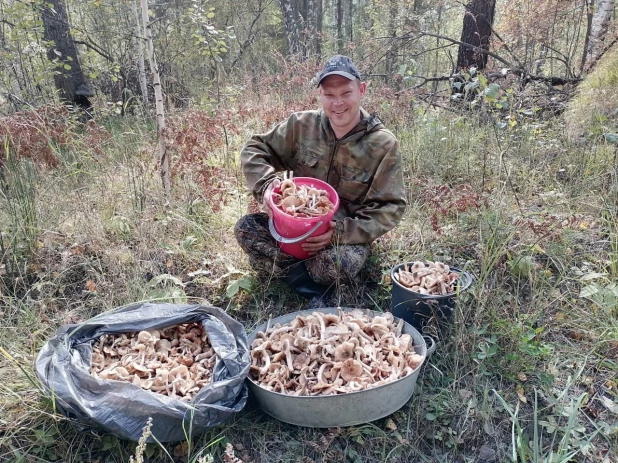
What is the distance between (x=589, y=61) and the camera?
207 inches

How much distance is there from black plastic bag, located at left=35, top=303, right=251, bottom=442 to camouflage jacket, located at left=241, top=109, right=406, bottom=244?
3.46 ft

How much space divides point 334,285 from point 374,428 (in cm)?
99

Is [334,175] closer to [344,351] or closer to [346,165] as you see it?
[346,165]

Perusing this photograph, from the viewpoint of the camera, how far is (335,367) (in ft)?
6.94

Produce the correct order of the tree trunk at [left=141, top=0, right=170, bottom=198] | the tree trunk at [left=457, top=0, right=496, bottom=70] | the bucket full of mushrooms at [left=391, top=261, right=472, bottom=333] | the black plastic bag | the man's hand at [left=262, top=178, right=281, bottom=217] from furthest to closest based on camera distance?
the tree trunk at [left=457, top=0, right=496, bottom=70], the tree trunk at [left=141, top=0, right=170, bottom=198], the man's hand at [left=262, top=178, right=281, bottom=217], the bucket full of mushrooms at [left=391, top=261, right=472, bottom=333], the black plastic bag

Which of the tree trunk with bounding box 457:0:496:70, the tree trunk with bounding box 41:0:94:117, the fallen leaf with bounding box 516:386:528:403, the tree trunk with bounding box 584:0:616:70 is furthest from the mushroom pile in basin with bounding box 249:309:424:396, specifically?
the tree trunk with bounding box 41:0:94:117

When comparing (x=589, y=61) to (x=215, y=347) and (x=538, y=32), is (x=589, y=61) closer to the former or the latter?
(x=538, y=32)

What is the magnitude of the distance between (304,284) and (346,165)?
2.66ft

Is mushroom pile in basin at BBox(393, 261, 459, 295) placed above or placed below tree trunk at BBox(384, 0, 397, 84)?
below

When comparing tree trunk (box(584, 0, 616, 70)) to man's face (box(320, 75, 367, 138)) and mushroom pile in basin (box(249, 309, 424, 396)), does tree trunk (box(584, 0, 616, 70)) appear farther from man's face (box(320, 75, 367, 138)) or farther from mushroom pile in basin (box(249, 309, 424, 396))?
mushroom pile in basin (box(249, 309, 424, 396))

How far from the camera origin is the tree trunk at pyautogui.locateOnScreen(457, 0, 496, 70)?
5957 mm

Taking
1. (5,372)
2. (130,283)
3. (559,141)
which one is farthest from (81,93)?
(559,141)

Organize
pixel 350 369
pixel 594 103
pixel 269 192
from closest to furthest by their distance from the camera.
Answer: pixel 350 369 → pixel 269 192 → pixel 594 103

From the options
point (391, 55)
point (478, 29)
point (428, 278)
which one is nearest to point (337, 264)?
point (428, 278)
